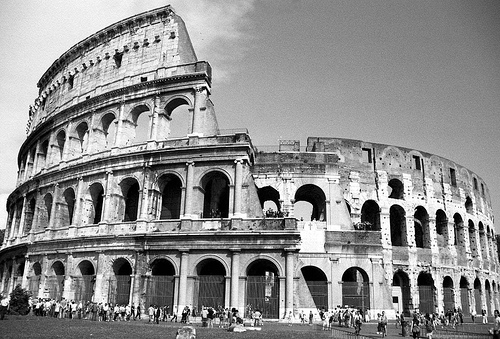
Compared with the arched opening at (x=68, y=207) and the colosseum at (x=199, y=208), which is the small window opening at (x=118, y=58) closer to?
the colosseum at (x=199, y=208)

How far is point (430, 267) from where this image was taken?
28.6 meters

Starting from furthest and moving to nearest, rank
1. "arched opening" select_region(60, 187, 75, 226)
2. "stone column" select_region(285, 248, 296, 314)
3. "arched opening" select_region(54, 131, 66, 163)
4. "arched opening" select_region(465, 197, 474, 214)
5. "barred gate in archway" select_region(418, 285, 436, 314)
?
1. "arched opening" select_region(465, 197, 474, 214)
2. "arched opening" select_region(54, 131, 66, 163)
3. "barred gate in archway" select_region(418, 285, 436, 314)
4. "arched opening" select_region(60, 187, 75, 226)
5. "stone column" select_region(285, 248, 296, 314)

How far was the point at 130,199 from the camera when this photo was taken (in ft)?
83.6

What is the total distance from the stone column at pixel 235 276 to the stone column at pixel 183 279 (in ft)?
7.43

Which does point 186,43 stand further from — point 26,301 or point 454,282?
point 454,282

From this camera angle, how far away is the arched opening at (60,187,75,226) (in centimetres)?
2677

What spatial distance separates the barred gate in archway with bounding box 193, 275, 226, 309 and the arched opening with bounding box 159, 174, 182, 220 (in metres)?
4.03

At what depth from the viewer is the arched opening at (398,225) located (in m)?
28.8

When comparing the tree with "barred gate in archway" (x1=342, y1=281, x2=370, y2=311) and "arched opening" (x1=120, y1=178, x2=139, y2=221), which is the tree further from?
"barred gate in archway" (x1=342, y1=281, x2=370, y2=311)

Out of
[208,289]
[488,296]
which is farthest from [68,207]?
[488,296]

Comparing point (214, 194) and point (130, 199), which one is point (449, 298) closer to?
point (214, 194)

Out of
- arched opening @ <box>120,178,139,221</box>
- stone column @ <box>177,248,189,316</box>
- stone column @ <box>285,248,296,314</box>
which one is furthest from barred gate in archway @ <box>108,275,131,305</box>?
stone column @ <box>285,248,296,314</box>

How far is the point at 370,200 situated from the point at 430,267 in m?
5.93

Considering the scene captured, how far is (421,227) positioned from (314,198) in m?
9.04
